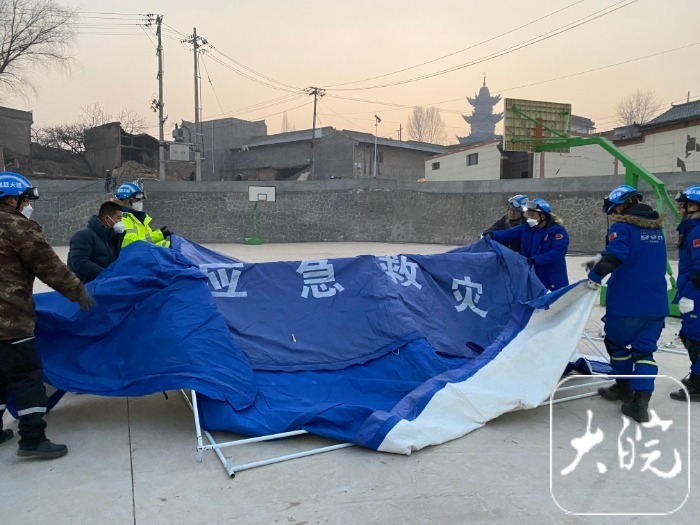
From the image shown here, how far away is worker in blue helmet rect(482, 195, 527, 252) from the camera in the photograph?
18.5ft

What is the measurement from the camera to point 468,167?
31078mm

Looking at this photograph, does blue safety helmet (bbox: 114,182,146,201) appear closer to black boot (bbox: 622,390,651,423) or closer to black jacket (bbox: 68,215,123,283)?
black jacket (bbox: 68,215,123,283)

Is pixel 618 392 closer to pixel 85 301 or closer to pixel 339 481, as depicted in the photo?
pixel 339 481

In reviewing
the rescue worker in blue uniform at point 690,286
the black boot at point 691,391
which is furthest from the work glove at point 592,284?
the black boot at point 691,391

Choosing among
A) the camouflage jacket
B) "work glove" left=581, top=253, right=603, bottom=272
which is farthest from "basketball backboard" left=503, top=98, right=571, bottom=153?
the camouflage jacket

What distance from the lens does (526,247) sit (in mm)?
5340

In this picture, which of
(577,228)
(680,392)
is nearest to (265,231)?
(577,228)

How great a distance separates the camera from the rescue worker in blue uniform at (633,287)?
3.90m

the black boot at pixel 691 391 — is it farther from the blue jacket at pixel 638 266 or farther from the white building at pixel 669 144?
the white building at pixel 669 144

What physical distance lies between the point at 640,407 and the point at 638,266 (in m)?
1.01

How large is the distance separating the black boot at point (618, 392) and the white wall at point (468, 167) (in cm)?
2538

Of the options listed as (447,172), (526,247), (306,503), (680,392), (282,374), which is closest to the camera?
(306,503)

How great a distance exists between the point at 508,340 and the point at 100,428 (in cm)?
295

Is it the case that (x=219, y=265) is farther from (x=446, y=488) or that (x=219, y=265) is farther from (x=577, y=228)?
(x=577, y=228)
